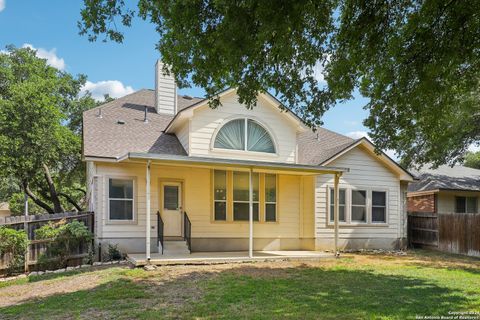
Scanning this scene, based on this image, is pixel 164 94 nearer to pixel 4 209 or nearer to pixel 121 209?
pixel 121 209

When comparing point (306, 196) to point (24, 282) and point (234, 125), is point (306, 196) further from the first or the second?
point (24, 282)

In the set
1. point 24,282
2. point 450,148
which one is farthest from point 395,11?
point 450,148

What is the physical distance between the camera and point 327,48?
305 inches

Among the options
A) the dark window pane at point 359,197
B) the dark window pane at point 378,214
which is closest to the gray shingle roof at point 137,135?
the dark window pane at point 359,197

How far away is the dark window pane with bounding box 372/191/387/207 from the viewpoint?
15867 mm

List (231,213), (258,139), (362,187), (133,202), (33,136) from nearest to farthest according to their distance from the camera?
(133,202) < (231,213) < (258,139) < (362,187) < (33,136)

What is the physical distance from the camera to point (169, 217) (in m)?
13.3

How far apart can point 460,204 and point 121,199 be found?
16.9 meters

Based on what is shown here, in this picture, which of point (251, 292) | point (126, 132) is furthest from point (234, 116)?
point (251, 292)

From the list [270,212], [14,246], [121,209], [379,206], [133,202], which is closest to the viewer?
[14,246]

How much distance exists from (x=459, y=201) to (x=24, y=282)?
1958 centimetres

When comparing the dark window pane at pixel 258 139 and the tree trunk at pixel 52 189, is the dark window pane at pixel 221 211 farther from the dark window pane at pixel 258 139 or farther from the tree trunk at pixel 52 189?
the tree trunk at pixel 52 189

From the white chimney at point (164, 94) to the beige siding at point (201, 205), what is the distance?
3859mm

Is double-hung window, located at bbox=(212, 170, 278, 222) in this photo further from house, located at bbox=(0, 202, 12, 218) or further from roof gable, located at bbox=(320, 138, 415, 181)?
house, located at bbox=(0, 202, 12, 218)
